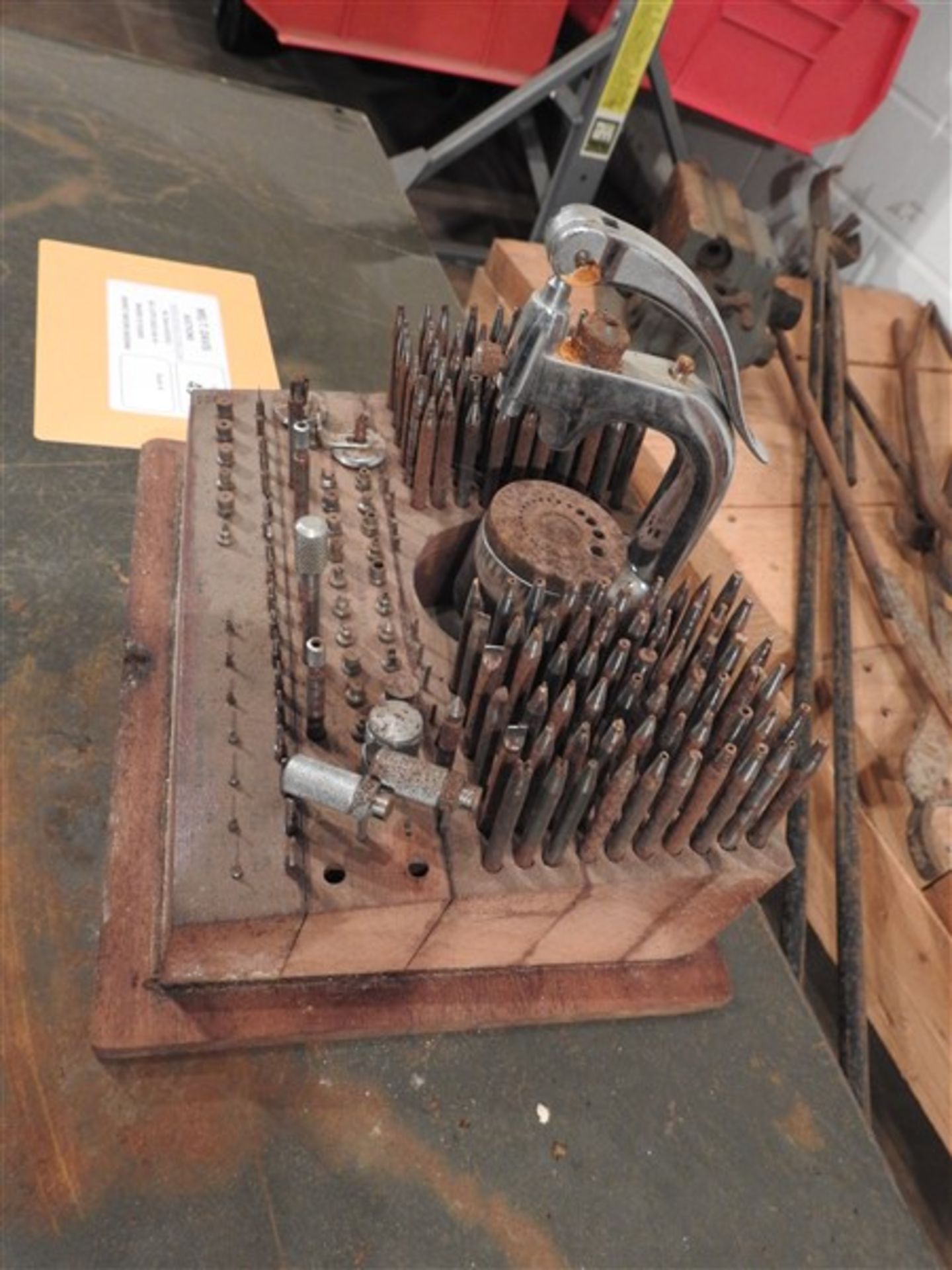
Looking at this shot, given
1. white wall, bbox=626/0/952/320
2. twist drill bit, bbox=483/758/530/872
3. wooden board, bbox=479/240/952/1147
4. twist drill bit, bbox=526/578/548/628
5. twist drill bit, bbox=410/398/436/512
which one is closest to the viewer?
twist drill bit, bbox=483/758/530/872

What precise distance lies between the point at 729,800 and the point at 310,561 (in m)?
0.35

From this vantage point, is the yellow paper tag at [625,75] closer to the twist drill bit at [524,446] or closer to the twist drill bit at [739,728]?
the twist drill bit at [524,446]

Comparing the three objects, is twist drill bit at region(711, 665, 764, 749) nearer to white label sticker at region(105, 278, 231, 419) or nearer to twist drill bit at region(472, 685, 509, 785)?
twist drill bit at region(472, 685, 509, 785)

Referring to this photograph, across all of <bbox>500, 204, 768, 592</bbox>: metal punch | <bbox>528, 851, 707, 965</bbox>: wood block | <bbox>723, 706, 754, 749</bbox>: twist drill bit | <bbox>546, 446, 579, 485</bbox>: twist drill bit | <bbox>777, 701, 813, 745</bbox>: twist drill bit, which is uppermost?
<bbox>500, 204, 768, 592</bbox>: metal punch

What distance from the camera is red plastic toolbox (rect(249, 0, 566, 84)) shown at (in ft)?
7.16

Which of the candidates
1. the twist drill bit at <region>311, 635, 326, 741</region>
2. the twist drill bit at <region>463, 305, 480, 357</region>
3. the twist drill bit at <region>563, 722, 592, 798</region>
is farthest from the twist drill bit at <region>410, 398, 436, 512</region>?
the twist drill bit at <region>563, 722, 592, 798</region>

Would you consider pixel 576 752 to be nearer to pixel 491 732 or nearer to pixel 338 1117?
pixel 491 732

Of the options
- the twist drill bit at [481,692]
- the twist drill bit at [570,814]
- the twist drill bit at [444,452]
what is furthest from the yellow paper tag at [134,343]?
the twist drill bit at [570,814]

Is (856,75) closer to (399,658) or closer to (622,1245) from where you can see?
(399,658)

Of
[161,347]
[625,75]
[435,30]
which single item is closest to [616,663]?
[161,347]

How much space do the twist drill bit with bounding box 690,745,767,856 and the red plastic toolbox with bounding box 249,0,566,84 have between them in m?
2.14

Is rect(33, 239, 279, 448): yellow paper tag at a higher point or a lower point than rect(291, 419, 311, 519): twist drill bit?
lower

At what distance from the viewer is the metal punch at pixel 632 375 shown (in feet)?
2.20

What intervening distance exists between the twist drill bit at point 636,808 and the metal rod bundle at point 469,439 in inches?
14.0
